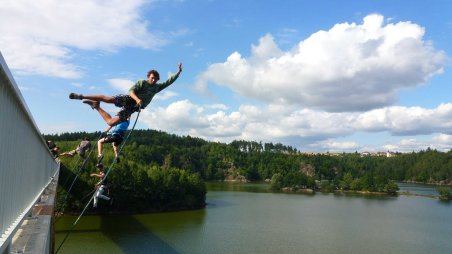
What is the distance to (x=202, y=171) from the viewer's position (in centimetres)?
15375

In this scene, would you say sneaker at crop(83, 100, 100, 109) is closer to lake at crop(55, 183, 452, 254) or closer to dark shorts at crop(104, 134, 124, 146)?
dark shorts at crop(104, 134, 124, 146)

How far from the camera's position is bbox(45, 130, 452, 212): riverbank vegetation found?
55.6 meters

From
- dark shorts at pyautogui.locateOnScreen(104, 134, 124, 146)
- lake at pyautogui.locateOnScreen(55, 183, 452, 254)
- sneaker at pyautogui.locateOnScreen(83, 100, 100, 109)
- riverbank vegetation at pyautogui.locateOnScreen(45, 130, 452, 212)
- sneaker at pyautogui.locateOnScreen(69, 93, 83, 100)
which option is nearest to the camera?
sneaker at pyautogui.locateOnScreen(69, 93, 83, 100)

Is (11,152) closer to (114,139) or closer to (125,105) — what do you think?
(114,139)

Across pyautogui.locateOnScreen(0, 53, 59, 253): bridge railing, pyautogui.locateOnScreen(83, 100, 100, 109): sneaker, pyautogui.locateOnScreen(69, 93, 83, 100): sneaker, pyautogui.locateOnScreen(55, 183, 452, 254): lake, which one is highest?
pyautogui.locateOnScreen(69, 93, 83, 100): sneaker

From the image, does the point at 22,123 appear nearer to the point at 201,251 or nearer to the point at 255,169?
the point at 201,251

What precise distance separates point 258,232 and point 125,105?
36.7 meters

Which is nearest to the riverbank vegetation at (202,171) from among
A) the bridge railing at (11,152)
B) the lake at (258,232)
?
the lake at (258,232)

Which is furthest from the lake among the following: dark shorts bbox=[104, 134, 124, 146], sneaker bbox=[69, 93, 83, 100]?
sneaker bbox=[69, 93, 83, 100]

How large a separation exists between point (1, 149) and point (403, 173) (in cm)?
19613

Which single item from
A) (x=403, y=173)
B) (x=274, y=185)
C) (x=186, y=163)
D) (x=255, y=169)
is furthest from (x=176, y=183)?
(x=403, y=173)

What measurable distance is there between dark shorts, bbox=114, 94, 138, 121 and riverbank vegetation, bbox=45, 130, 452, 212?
3909cm

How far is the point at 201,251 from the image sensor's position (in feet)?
105

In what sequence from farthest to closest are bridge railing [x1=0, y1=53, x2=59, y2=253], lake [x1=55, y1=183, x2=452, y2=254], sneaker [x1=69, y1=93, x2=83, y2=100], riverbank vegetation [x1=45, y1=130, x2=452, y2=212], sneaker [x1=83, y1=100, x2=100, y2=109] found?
riverbank vegetation [x1=45, y1=130, x2=452, y2=212] → lake [x1=55, y1=183, x2=452, y2=254] → sneaker [x1=83, y1=100, x2=100, y2=109] → sneaker [x1=69, y1=93, x2=83, y2=100] → bridge railing [x1=0, y1=53, x2=59, y2=253]
